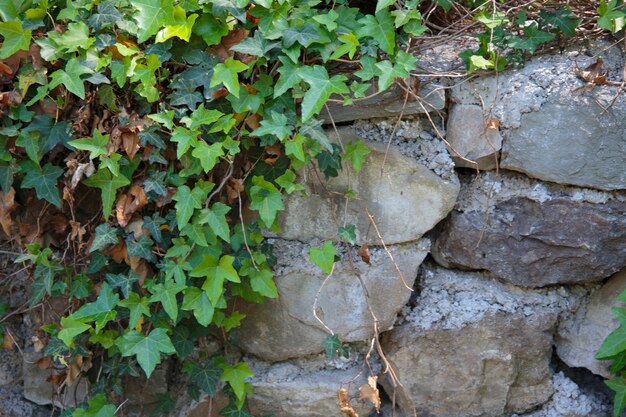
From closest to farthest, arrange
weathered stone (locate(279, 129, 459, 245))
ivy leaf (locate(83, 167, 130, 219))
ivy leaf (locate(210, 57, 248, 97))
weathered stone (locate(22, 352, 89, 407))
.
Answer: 1. ivy leaf (locate(210, 57, 248, 97))
2. ivy leaf (locate(83, 167, 130, 219))
3. weathered stone (locate(279, 129, 459, 245))
4. weathered stone (locate(22, 352, 89, 407))

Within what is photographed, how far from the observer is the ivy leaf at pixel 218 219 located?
1626mm

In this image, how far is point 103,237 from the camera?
166 centimetres

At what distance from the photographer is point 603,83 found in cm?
170

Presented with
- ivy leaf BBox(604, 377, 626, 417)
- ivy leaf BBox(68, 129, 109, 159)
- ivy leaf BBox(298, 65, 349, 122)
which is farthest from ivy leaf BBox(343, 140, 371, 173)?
ivy leaf BBox(604, 377, 626, 417)

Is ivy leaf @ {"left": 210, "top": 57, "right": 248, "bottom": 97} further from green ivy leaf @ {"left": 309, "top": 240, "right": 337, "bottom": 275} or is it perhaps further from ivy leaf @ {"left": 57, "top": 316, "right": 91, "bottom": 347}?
ivy leaf @ {"left": 57, "top": 316, "right": 91, "bottom": 347}

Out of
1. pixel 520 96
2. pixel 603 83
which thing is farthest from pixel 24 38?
pixel 603 83

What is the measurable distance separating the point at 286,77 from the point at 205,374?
0.76 meters

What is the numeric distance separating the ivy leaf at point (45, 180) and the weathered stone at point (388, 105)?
0.65 meters

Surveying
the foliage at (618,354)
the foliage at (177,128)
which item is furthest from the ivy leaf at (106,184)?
the foliage at (618,354)

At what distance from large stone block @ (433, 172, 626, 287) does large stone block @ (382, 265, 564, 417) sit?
0.20 feet

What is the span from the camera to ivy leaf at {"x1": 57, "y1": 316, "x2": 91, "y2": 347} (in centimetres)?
166

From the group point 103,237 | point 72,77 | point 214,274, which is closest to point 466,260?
point 214,274

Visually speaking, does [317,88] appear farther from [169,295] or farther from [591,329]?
[591,329]

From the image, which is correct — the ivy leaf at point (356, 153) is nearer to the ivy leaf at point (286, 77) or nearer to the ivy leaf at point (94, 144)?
the ivy leaf at point (286, 77)
